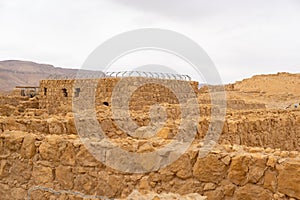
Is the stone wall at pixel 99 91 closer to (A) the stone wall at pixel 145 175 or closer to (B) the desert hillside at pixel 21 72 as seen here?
(A) the stone wall at pixel 145 175

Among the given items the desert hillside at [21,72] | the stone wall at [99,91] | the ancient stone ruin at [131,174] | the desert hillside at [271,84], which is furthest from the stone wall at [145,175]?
the desert hillside at [21,72]

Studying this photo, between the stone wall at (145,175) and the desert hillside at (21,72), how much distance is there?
76.0 meters

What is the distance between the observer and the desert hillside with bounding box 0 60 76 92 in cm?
8816

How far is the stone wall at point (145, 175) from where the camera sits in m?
3.13

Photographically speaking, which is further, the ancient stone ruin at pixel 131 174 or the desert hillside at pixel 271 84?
the desert hillside at pixel 271 84

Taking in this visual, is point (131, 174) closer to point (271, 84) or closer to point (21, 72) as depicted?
point (271, 84)

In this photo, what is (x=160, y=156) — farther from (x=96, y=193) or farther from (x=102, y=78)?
(x=102, y=78)

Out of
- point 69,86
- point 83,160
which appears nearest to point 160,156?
point 83,160

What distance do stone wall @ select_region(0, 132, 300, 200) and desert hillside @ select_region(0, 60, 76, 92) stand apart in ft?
249

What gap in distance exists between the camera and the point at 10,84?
8562cm

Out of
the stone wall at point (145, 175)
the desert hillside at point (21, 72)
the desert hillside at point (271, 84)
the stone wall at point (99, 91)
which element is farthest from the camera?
the desert hillside at point (21, 72)

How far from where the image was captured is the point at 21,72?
103m

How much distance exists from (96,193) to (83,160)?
390 millimetres

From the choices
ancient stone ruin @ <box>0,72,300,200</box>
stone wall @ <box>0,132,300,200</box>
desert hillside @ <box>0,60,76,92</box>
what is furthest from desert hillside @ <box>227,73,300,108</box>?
desert hillside @ <box>0,60,76,92</box>
